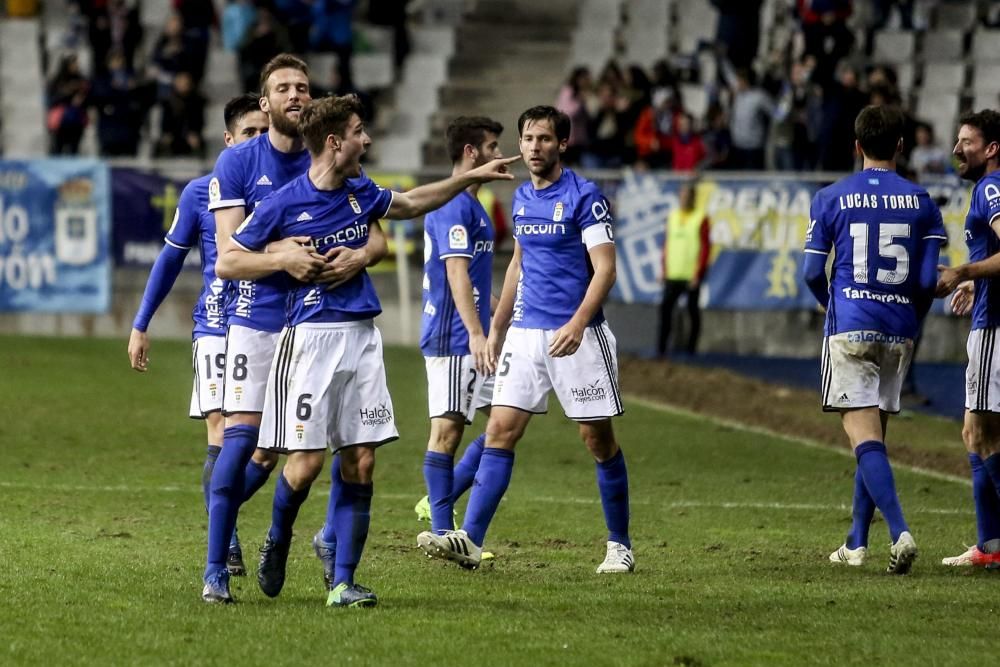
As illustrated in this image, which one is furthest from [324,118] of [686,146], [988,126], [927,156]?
[686,146]

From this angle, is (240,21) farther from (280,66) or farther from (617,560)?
(617,560)

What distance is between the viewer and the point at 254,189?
7945mm

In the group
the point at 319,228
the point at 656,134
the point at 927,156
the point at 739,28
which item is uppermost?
the point at 739,28

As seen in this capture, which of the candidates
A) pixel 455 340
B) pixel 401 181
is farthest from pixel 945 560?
pixel 401 181

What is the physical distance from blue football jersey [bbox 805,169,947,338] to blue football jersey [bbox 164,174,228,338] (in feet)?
9.47

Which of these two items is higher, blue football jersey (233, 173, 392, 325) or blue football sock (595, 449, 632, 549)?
blue football jersey (233, 173, 392, 325)

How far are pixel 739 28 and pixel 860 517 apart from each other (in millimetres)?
16500

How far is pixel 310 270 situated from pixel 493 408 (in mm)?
1810

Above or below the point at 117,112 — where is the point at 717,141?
below

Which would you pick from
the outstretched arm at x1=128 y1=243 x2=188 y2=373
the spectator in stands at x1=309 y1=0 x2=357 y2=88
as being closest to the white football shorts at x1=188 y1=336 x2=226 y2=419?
the outstretched arm at x1=128 y1=243 x2=188 y2=373

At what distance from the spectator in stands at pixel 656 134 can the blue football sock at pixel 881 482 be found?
1495 centimetres

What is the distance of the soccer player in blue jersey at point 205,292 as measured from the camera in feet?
28.3

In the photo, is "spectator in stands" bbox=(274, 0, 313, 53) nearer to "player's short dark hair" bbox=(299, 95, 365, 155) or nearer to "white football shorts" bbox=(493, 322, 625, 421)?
"white football shorts" bbox=(493, 322, 625, 421)

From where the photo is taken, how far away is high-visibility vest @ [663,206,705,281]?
20.7m
